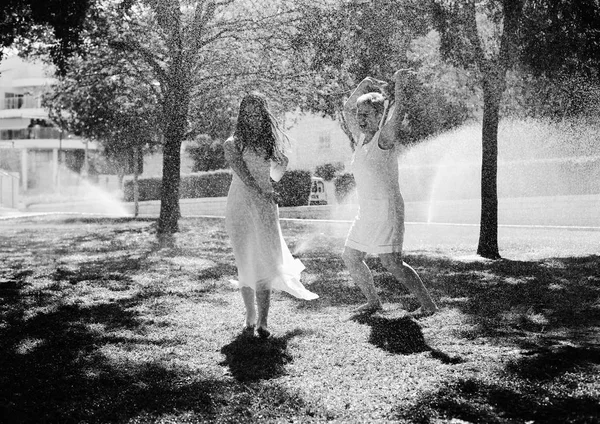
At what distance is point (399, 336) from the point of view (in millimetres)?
5500

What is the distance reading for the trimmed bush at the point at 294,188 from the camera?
26188 mm

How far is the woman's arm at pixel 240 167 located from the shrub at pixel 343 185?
21285mm

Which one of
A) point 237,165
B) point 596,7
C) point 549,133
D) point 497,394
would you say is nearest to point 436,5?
point 596,7

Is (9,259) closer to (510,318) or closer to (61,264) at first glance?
(61,264)

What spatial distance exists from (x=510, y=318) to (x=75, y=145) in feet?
176

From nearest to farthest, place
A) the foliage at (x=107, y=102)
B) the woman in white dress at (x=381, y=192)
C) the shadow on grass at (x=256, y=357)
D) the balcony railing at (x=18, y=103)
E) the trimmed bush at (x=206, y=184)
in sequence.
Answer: the shadow on grass at (x=256, y=357)
the woman in white dress at (x=381, y=192)
the foliage at (x=107, y=102)
the trimmed bush at (x=206, y=184)
the balcony railing at (x=18, y=103)

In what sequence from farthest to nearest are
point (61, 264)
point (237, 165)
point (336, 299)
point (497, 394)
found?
point (61, 264)
point (336, 299)
point (237, 165)
point (497, 394)

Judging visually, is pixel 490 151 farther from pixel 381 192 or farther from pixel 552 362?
pixel 552 362

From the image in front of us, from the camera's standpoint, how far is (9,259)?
11.1 metres

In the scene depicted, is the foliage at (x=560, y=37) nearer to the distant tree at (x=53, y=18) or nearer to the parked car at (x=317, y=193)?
the distant tree at (x=53, y=18)

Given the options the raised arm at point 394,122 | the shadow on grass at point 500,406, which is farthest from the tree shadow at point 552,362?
the raised arm at point 394,122

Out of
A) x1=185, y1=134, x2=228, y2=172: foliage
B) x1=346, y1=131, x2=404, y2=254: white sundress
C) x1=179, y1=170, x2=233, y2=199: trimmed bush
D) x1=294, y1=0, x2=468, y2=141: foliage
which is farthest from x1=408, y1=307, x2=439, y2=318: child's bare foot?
x1=185, y1=134, x2=228, y2=172: foliage

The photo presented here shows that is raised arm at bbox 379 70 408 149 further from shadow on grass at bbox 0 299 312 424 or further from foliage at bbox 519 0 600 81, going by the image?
foliage at bbox 519 0 600 81

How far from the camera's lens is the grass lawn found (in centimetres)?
383
